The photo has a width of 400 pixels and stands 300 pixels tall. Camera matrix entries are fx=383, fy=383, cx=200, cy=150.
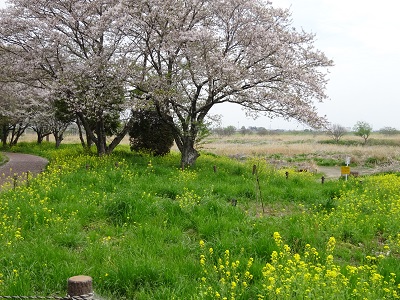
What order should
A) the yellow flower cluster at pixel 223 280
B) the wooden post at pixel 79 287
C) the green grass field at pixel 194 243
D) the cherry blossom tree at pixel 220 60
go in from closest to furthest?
the wooden post at pixel 79 287 < the yellow flower cluster at pixel 223 280 < the green grass field at pixel 194 243 < the cherry blossom tree at pixel 220 60

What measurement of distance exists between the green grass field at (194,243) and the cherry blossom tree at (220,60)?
15.7 ft

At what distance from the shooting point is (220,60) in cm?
1417

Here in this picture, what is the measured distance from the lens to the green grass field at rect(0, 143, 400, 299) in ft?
15.8

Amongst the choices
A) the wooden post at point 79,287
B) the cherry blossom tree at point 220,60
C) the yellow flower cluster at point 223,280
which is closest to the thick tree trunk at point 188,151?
the cherry blossom tree at point 220,60

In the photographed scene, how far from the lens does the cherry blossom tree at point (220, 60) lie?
14.6 metres

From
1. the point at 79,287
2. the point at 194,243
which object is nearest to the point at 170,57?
the point at 194,243

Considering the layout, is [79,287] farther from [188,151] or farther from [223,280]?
[188,151]

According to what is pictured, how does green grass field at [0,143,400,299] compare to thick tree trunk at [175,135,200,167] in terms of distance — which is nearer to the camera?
green grass field at [0,143,400,299]

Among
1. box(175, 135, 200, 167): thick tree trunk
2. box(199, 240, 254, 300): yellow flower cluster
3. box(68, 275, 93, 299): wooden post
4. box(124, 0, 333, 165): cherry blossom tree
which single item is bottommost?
box(199, 240, 254, 300): yellow flower cluster

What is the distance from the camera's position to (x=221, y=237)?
6898mm

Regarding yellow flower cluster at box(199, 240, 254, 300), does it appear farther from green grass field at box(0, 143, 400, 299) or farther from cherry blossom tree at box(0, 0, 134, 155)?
cherry blossom tree at box(0, 0, 134, 155)

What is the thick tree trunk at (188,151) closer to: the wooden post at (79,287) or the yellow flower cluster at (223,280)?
the yellow flower cluster at (223,280)

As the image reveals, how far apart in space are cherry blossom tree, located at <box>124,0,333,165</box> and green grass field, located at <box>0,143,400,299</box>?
15.7ft

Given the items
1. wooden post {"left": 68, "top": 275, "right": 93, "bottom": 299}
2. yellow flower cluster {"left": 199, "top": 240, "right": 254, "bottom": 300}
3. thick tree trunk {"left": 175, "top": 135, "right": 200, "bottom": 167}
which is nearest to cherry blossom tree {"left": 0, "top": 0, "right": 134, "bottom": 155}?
thick tree trunk {"left": 175, "top": 135, "right": 200, "bottom": 167}
